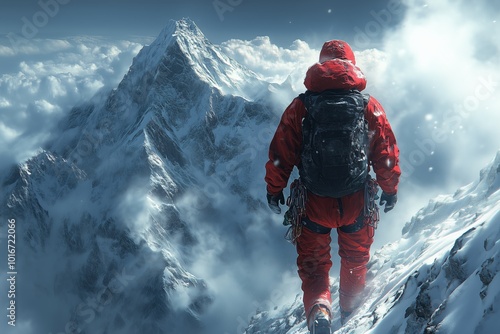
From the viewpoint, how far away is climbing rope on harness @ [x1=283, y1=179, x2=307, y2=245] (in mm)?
6031

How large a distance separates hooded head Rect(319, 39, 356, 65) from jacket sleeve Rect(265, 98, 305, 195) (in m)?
0.90

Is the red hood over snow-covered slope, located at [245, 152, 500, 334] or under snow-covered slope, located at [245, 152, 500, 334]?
over

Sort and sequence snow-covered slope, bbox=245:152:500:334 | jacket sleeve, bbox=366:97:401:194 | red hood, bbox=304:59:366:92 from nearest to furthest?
snow-covered slope, bbox=245:152:500:334, red hood, bbox=304:59:366:92, jacket sleeve, bbox=366:97:401:194

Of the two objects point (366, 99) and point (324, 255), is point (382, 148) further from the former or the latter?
point (324, 255)

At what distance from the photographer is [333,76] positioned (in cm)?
522

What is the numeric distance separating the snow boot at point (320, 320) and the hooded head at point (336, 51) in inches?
159

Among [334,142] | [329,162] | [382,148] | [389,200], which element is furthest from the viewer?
[389,200]

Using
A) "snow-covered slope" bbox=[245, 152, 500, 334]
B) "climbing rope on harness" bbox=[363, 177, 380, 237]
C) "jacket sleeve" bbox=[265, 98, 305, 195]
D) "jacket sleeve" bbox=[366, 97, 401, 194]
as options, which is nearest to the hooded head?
"jacket sleeve" bbox=[366, 97, 401, 194]

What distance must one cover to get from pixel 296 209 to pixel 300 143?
3.82 feet

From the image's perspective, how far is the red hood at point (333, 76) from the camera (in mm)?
5223

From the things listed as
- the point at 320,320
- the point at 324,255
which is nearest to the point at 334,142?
the point at 324,255

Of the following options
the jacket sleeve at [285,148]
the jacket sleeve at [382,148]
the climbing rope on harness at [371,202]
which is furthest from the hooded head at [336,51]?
the climbing rope on harness at [371,202]

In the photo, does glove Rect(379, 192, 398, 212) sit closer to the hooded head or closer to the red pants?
the red pants

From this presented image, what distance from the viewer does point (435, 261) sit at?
20.0 feet
